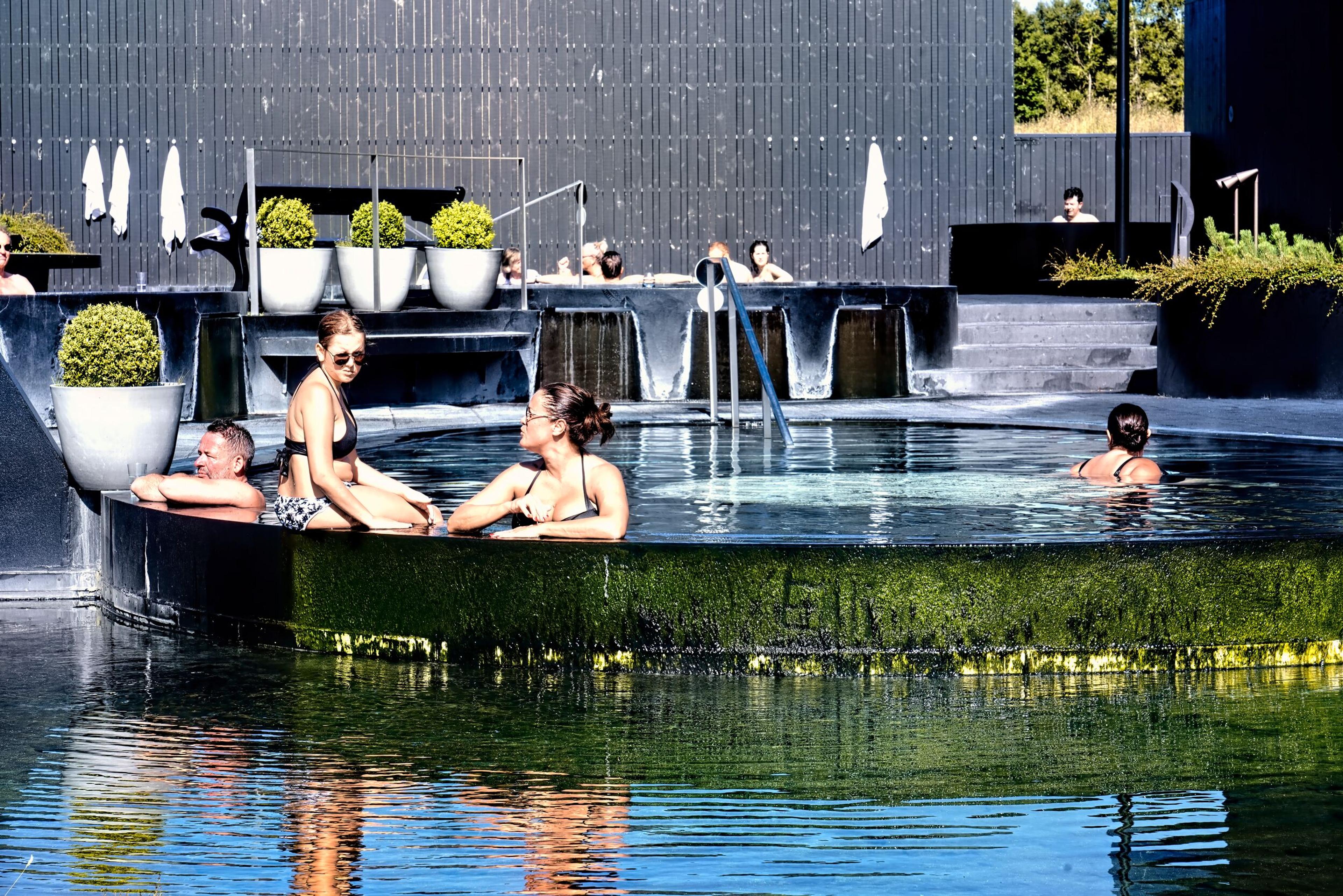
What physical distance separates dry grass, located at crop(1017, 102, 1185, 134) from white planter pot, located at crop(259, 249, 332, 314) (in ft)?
46.9

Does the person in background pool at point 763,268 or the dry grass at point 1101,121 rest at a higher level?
the dry grass at point 1101,121

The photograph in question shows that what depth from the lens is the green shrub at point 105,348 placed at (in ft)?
25.2

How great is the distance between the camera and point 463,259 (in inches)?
573

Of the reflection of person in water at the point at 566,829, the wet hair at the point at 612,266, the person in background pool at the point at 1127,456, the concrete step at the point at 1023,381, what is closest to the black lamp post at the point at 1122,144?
the concrete step at the point at 1023,381

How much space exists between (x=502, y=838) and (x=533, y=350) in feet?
35.7

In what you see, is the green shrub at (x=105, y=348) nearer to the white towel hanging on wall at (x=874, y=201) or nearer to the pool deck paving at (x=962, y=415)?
the pool deck paving at (x=962, y=415)

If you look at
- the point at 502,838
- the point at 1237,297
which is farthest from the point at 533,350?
the point at 502,838

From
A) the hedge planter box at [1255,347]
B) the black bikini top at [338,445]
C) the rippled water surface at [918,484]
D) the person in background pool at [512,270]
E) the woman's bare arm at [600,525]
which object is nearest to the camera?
the woman's bare arm at [600,525]

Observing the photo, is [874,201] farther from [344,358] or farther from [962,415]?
[344,358]

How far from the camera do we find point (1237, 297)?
1380 centimetres

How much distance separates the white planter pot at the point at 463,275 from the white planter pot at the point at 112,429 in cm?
668

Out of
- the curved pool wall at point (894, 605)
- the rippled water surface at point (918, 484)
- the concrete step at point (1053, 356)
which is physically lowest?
the curved pool wall at point (894, 605)

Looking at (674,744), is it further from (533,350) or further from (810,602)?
(533,350)

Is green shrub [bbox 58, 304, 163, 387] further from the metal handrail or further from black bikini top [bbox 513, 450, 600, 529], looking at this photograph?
the metal handrail
